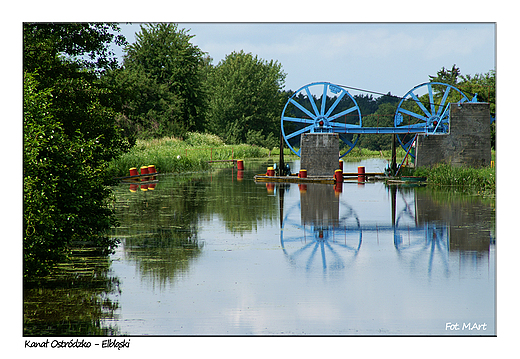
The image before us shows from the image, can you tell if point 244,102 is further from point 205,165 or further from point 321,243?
point 321,243

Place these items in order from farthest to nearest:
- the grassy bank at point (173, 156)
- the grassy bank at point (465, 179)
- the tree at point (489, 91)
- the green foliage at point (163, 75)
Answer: the green foliage at point (163, 75), the tree at point (489, 91), the grassy bank at point (173, 156), the grassy bank at point (465, 179)

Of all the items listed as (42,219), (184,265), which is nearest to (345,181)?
(184,265)

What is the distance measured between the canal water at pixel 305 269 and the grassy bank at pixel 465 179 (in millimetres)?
3837

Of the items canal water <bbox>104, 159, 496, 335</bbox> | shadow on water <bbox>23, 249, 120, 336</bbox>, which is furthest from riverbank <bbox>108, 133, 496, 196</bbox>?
shadow on water <bbox>23, 249, 120, 336</bbox>

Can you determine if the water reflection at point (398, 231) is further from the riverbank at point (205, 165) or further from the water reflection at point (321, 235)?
the riverbank at point (205, 165)

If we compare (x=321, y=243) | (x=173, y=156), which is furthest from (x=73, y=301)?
(x=173, y=156)

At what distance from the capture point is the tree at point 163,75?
58.8m

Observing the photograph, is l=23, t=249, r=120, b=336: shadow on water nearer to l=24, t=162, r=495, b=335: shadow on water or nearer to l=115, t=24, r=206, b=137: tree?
l=24, t=162, r=495, b=335: shadow on water

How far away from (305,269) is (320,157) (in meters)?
22.0

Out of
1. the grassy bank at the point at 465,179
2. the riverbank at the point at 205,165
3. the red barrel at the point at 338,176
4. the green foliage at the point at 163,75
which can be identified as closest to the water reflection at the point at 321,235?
the grassy bank at the point at 465,179

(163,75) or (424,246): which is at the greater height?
(163,75)

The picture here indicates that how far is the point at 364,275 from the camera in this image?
29.8 ft

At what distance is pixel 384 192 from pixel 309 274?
1492cm

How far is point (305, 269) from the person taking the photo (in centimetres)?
948
